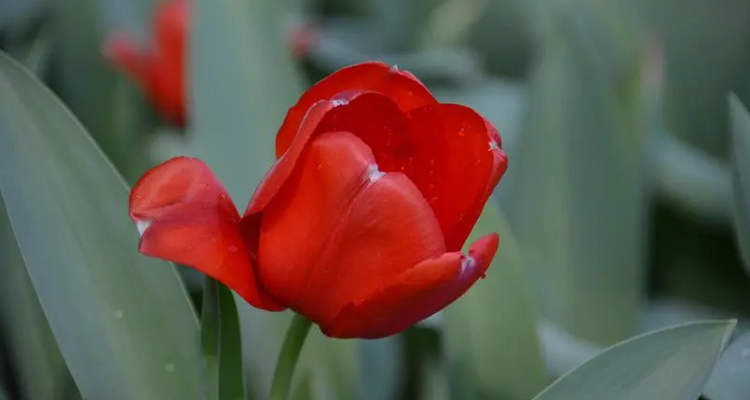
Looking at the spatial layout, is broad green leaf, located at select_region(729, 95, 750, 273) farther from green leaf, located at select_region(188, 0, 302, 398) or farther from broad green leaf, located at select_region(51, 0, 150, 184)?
broad green leaf, located at select_region(51, 0, 150, 184)

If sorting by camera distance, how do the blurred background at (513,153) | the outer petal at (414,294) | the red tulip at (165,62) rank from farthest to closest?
the red tulip at (165,62) → the blurred background at (513,153) → the outer petal at (414,294)

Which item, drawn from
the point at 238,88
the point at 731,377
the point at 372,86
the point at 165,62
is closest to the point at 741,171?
the point at 731,377

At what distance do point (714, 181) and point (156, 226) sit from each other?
63cm

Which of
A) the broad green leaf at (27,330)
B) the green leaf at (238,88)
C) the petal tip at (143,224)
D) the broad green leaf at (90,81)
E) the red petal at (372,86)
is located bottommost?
the broad green leaf at (27,330)

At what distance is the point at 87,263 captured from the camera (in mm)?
398

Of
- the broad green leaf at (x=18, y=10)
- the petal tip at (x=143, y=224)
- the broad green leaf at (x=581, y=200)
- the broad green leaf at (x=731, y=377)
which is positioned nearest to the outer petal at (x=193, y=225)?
the petal tip at (x=143, y=224)

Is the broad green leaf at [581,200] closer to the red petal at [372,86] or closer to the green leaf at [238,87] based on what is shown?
the green leaf at [238,87]

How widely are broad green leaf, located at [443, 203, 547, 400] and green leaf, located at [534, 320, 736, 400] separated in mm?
129

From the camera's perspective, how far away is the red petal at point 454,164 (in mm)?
312

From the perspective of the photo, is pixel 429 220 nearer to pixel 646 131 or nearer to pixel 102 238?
pixel 102 238

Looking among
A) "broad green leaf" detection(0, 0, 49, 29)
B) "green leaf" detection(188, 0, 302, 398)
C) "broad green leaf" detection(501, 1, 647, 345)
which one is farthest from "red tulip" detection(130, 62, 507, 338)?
"broad green leaf" detection(0, 0, 49, 29)

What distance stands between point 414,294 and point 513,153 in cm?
55

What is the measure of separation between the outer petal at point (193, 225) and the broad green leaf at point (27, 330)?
23cm

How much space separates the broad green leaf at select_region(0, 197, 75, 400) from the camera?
20.1 inches
